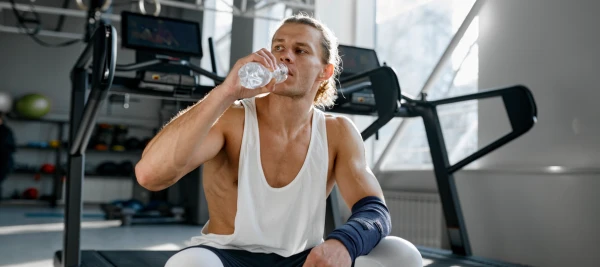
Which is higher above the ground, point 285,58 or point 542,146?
point 285,58

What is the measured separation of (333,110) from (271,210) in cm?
246

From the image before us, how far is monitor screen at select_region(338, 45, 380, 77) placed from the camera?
4090mm

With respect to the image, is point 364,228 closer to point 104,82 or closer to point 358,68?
point 104,82

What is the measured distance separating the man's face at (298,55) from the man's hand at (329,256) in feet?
1.48

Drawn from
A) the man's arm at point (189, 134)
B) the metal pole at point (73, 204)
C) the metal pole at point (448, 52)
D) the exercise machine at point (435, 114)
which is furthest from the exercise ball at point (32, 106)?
the man's arm at point (189, 134)

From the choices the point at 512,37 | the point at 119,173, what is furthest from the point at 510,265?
the point at 119,173

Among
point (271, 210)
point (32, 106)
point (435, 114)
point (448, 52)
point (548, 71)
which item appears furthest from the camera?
point (32, 106)

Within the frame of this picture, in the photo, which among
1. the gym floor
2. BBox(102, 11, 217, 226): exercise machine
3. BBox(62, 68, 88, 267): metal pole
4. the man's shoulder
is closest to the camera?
the man's shoulder

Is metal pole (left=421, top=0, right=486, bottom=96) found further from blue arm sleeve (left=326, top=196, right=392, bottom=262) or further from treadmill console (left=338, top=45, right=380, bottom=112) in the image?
blue arm sleeve (left=326, top=196, right=392, bottom=262)

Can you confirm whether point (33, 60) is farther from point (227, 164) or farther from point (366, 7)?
point (227, 164)

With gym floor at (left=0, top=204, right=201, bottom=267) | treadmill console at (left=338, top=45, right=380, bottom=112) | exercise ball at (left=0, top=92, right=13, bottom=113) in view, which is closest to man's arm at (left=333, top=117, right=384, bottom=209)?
treadmill console at (left=338, top=45, right=380, bottom=112)

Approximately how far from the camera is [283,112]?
1.60 metres

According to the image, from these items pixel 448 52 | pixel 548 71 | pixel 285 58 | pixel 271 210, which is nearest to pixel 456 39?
pixel 448 52

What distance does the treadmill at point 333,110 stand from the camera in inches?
96.3
